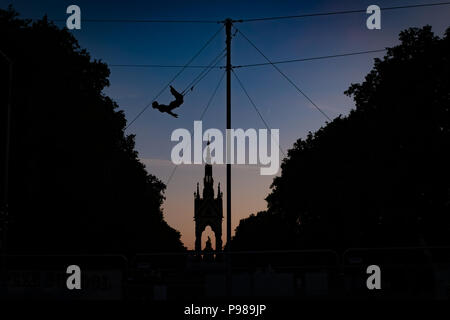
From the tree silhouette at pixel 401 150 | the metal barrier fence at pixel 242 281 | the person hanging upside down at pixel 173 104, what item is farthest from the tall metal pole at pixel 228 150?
the tree silhouette at pixel 401 150

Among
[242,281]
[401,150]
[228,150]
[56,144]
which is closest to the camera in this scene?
[242,281]

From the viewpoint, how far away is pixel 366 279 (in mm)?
17812

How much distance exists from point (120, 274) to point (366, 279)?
775cm

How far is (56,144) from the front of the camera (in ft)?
99.1

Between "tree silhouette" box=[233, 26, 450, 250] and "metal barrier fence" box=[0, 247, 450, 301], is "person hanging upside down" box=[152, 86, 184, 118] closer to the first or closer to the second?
"metal barrier fence" box=[0, 247, 450, 301]

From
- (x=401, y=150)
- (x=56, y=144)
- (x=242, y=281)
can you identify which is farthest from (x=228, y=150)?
(x=401, y=150)

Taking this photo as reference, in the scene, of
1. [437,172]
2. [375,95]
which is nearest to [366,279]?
[437,172]

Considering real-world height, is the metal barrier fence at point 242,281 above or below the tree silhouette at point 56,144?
below

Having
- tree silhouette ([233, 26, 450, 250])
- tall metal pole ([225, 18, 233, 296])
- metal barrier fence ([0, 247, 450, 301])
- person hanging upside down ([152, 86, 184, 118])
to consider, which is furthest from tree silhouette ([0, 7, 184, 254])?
tree silhouette ([233, 26, 450, 250])

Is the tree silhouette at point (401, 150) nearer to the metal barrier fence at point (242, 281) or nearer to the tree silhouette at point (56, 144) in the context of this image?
the metal barrier fence at point (242, 281)

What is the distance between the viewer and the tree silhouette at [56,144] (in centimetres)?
2936

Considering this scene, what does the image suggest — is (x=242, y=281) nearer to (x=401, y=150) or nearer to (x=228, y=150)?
(x=228, y=150)
